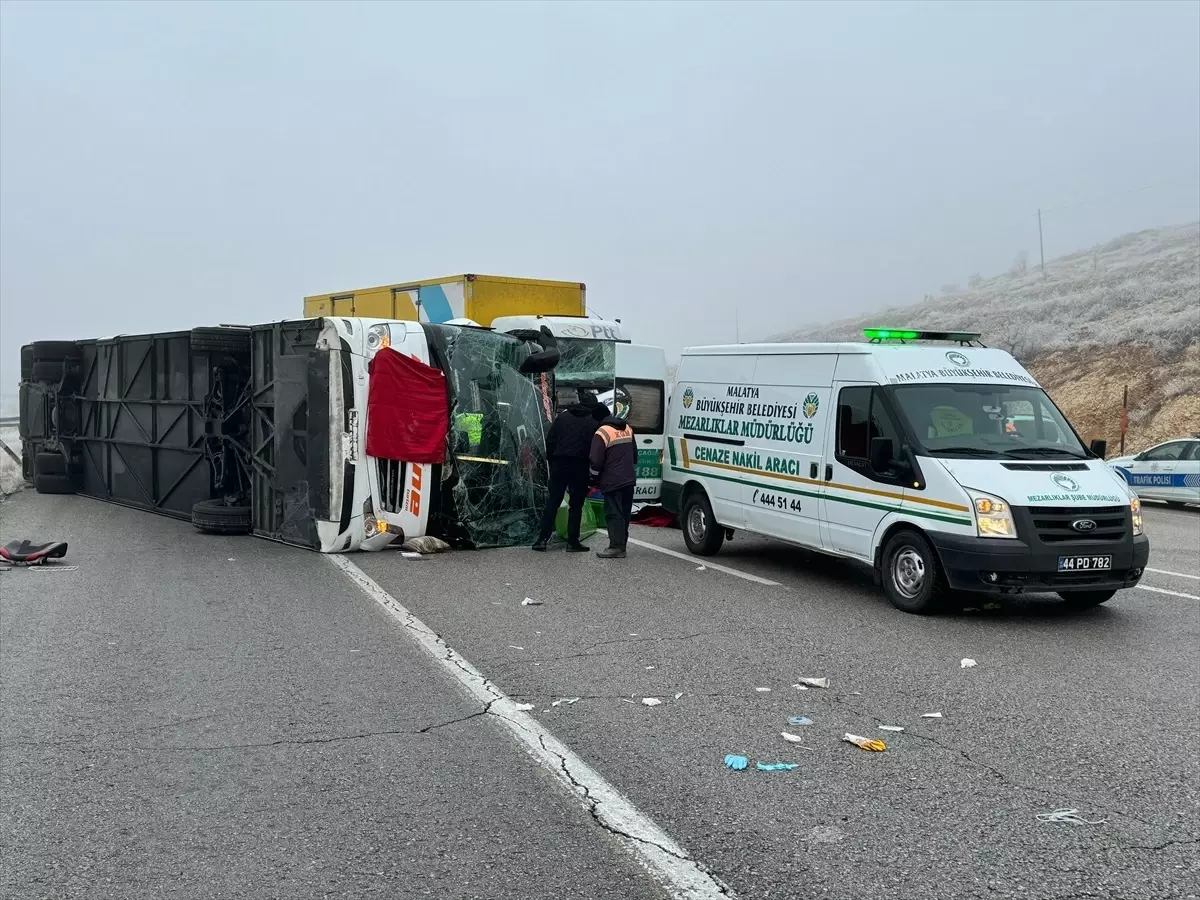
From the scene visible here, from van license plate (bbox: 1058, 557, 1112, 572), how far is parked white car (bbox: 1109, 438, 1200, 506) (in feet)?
37.0

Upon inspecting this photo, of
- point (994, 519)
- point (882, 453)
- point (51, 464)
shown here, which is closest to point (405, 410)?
point (882, 453)

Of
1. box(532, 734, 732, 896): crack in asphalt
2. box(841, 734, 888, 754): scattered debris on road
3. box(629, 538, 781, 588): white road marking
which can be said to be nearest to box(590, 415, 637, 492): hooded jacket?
box(629, 538, 781, 588): white road marking

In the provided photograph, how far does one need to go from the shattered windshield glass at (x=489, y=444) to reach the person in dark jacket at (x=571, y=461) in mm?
492

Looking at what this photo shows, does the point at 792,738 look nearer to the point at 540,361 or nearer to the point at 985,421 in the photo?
the point at 985,421

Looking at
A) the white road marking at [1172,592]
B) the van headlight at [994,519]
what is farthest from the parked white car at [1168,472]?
the van headlight at [994,519]

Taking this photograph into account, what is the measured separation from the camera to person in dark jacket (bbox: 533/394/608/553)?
39.9ft

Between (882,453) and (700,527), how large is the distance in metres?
3.33

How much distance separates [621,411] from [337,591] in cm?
645

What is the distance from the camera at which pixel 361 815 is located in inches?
173

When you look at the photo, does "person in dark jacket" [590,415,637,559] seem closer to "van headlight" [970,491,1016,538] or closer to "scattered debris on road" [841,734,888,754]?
"van headlight" [970,491,1016,538]

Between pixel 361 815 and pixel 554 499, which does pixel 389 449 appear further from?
pixel 361 815

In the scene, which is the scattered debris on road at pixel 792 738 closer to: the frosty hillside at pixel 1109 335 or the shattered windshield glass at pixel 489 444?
the shattered windshield glass at pixel 489 444

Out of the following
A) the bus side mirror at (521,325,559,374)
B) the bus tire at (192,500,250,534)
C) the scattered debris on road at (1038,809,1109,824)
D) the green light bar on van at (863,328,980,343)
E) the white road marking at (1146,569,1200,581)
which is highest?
the green light bar on van at (863,328,980,343)

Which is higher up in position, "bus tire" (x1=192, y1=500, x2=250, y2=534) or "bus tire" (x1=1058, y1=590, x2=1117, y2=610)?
"bus tire" (x1=192, y1=500, x2=250, y2=534)
